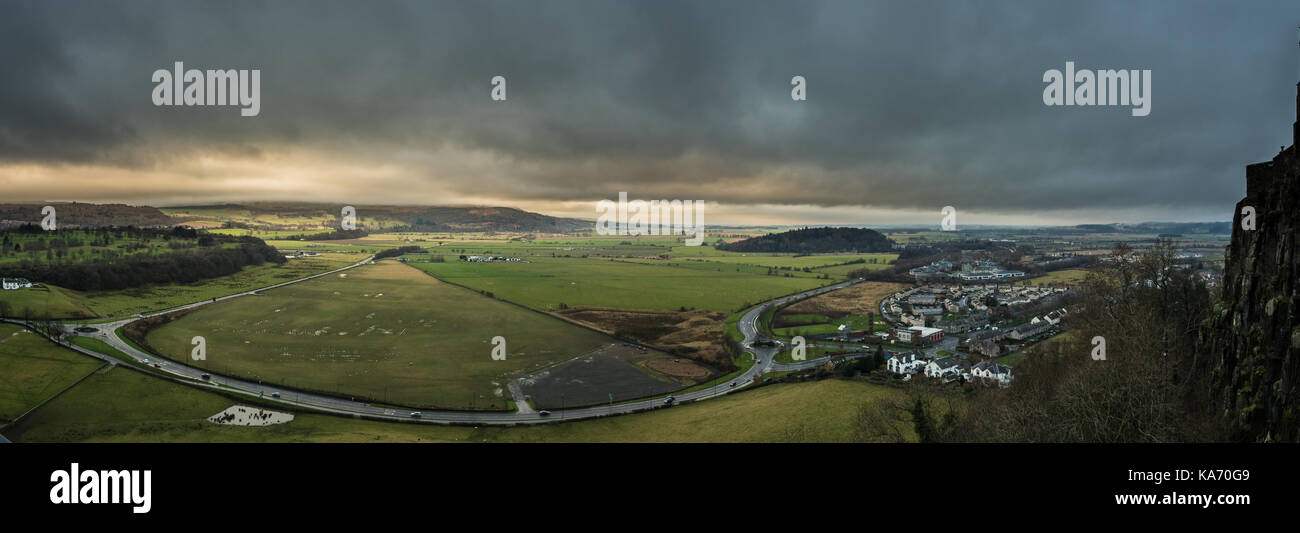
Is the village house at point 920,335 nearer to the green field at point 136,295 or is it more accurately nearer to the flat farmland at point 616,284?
the flat farmland at point 616,284

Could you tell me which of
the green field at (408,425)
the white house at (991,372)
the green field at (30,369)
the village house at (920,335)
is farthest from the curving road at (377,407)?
the village house at (920,335)

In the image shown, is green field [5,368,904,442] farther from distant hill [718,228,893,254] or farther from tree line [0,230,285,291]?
distant hill [718,228,893,254]

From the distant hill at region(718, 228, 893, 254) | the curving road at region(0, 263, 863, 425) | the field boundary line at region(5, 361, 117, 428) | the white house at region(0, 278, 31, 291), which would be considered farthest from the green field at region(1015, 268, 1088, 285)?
the white house at region(0, 278, 31, 291)

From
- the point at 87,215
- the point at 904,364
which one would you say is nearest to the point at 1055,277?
the point at 904,364

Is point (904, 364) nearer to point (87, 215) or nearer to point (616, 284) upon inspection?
point (616, 284)
